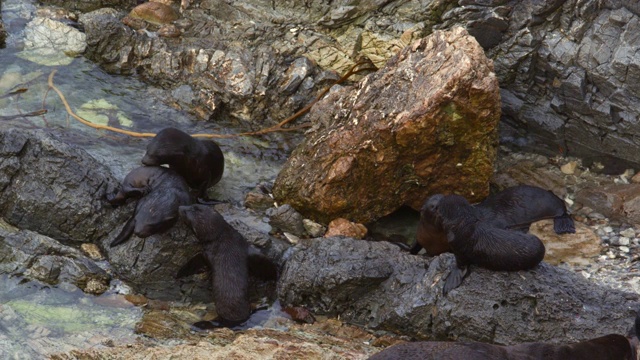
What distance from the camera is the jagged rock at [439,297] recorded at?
7.61 m

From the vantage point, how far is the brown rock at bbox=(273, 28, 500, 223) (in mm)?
9320

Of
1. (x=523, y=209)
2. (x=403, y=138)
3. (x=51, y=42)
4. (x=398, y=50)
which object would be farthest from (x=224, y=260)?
(x=51, y=42)

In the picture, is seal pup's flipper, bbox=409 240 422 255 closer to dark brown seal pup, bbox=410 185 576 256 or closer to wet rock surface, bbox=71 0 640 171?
dark brown seal pup, bbox=410 185 576 256

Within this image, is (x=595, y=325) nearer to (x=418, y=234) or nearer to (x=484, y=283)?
(x=484, y=283)

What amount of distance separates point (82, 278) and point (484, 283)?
3.93 metres

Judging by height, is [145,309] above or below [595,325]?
below

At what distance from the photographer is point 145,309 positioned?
8.14m

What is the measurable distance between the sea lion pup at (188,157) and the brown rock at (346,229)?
148 centimetres

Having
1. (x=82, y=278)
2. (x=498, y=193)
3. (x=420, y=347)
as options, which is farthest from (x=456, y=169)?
(x=82, y=278)

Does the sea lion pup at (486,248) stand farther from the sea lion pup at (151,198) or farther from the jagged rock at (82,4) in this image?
the jagged rock at (82,4)

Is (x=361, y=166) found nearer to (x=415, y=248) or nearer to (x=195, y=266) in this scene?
(x=415, y=248)

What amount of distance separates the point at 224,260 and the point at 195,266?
413mm

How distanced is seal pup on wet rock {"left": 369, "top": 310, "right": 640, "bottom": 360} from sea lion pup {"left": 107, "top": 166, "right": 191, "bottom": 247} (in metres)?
3.20

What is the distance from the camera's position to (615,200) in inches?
404
